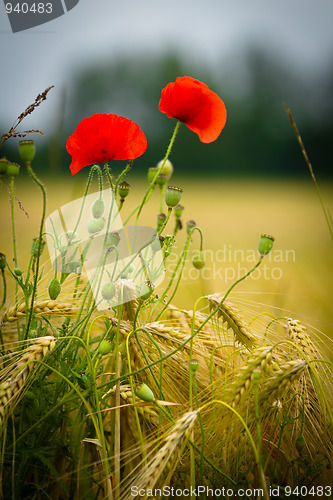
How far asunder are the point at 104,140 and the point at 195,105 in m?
0.15

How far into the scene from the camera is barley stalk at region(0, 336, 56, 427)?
48 centimetres

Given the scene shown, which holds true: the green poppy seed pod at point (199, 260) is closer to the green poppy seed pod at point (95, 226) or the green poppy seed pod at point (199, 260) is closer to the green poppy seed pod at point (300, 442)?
the green poppy seed pod at point (95, 226)

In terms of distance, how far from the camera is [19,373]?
19.8 inches

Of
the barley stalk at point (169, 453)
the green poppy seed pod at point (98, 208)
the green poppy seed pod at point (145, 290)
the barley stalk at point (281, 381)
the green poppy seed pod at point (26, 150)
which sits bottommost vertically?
the barley stalk at point (169, 453)

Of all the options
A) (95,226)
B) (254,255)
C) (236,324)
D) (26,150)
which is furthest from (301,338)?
(254,255)

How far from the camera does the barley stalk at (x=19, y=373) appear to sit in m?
0.48

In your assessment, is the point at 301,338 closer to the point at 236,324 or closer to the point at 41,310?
the point at 236,324

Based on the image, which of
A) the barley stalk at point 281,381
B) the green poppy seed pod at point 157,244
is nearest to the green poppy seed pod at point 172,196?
the green poppy seed pod at point 157,244

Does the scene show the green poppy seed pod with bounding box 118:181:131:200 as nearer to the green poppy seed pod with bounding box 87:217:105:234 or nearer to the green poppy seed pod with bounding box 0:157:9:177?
the green poppy seed pod with bounding box 87:217:105:234

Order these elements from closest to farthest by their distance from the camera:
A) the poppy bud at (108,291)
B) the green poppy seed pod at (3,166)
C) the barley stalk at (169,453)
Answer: the barley stalk at (169,453), the poppy bud at (108,291), the green poppy seed pod at (3,166)

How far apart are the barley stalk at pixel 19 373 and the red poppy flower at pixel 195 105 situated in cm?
36

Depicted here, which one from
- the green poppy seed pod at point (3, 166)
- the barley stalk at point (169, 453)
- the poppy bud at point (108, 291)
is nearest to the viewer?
the barley stalk at point (169, 453)

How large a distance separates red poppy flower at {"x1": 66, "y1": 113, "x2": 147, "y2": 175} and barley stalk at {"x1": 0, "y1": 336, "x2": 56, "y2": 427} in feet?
0.79

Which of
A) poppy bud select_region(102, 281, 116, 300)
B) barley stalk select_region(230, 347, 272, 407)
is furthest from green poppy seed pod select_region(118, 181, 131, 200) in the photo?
barley stalk select_region(230, 347, 272, 407)
